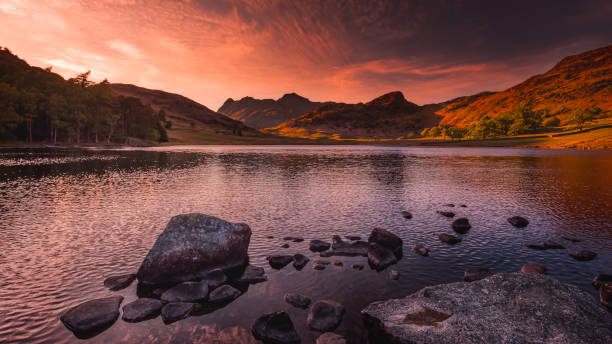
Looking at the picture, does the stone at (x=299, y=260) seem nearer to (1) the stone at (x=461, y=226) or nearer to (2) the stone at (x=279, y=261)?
(2) the stone at (x=279, y=261)

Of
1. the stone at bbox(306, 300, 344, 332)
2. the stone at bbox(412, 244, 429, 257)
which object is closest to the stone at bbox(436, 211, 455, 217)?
the stone at bbox(412, 244, 429, 257)

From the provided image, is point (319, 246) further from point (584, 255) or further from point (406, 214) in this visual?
point (584, 255)

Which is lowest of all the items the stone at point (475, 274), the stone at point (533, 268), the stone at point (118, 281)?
the stone at point (118, 281)

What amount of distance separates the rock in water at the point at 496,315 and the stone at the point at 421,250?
6.68 m

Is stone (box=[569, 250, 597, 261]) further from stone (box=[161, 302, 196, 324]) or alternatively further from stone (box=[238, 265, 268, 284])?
stone (box=[161, 302, 196, 324])

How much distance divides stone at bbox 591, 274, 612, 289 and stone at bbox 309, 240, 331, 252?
615 inches

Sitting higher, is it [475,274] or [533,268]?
[533,268]

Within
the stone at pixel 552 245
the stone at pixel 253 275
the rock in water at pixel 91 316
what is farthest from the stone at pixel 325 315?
the stone at pixel 552 245

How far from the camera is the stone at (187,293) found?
1406cm

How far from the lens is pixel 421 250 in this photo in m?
20.3

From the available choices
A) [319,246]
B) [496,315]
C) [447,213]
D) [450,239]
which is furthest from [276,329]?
[447,213]

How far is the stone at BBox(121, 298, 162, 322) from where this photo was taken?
12.5 m

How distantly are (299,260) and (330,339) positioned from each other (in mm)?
7644

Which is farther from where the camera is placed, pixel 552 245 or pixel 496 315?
pixel 552 245
